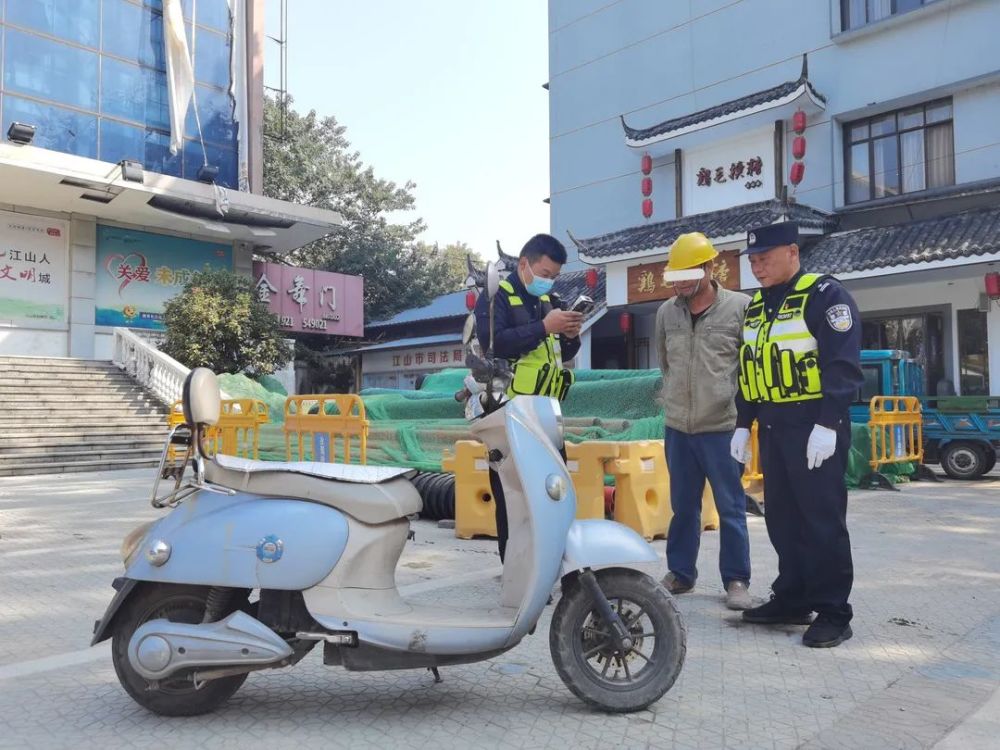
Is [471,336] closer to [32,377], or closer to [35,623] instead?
[35,623]

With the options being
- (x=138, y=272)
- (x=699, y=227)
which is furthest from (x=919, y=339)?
(x=138, y=272)

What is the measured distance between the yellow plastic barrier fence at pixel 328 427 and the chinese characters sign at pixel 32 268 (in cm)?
1196

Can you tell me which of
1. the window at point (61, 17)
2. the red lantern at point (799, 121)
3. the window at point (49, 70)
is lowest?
the red lantern at point (799, 121)

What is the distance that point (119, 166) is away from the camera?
1677cm

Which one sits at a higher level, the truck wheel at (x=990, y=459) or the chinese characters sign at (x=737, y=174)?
the chinese characters sign at (x=737, y=174)

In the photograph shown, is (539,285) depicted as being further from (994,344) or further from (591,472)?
(994,344)

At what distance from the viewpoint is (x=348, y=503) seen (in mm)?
2490

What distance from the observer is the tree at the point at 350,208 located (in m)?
28.1

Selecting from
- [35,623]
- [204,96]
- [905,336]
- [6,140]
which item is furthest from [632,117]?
[35,623]

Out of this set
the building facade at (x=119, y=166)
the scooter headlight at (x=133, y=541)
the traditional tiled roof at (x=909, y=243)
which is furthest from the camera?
the building facade at (x=119, y=166)

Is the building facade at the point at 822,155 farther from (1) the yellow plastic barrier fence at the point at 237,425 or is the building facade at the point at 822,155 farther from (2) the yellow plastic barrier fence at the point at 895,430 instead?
(1) the yellow plastic barrier fence at the point at 237,425

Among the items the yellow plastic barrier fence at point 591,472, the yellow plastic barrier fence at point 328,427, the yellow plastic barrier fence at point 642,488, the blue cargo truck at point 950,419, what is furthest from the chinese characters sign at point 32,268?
the blue cargo truck at point 950,419

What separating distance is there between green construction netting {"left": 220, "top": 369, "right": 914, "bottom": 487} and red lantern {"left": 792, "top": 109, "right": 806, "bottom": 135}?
22.9ft

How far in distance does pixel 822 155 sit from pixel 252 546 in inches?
560
